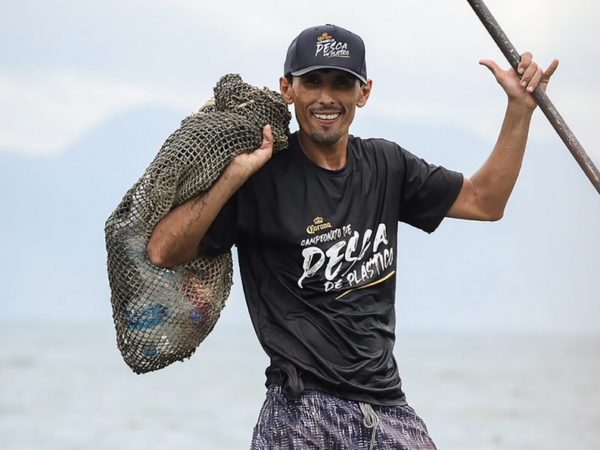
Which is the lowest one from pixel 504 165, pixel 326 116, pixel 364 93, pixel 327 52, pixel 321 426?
pixel 321 426

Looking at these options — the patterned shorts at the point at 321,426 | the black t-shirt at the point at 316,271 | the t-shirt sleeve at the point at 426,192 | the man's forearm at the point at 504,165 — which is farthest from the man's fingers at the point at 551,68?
the patterned shorts at the point at 321,426

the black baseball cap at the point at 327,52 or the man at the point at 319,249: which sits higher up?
the black baseball cap at the point at 327,52

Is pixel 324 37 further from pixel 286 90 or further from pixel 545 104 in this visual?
pixel 545 104

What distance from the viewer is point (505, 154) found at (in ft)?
12.8

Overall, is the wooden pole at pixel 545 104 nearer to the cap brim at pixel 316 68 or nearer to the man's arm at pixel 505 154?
the man's arm at pixel 505 154

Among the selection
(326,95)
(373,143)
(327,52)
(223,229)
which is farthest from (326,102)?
(223,229)

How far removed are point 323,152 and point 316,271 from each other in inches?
17.7

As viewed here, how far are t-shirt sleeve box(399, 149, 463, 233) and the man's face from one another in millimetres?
361

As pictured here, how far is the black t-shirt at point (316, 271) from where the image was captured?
3529mm

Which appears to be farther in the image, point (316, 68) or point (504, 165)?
point (504, 165)

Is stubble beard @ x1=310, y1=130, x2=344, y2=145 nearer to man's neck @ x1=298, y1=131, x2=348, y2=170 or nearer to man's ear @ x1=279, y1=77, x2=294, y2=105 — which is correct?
man's neck @ x1=298, y1=131, x2=348, y2=170

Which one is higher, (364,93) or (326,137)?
(364,93)

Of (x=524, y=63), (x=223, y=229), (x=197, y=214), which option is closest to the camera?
(x=197, y=214)

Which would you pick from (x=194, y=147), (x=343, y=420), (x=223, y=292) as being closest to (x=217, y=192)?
(x=194, y=147)
